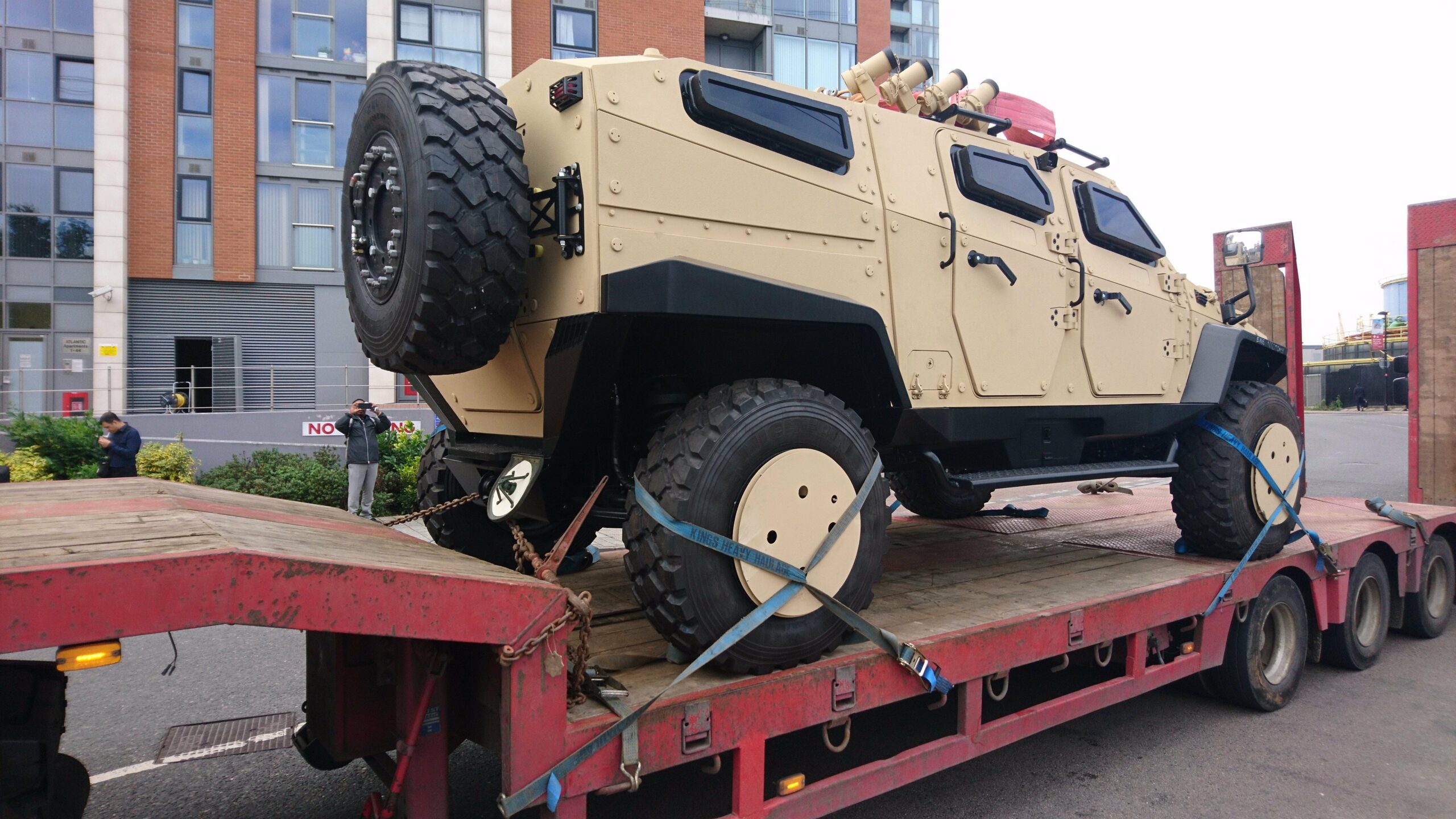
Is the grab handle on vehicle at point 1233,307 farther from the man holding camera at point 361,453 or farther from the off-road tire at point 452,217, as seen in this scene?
the man holding camera at point 361,453

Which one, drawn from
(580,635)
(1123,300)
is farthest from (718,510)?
(1123,300)

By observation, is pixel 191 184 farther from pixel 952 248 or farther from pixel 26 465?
pixel 952 248

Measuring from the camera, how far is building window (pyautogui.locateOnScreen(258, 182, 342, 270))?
2120 centimetres

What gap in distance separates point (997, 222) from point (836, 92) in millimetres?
988

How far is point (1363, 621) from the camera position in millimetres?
6211

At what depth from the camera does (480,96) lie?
124 inches

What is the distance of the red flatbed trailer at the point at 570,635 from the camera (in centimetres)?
186

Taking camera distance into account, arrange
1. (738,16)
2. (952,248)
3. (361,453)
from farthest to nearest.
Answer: (738,16)
(361,453)
(952,248)

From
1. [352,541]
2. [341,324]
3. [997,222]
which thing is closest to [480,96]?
[352,541]

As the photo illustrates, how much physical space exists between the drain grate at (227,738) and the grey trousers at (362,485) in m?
6.51

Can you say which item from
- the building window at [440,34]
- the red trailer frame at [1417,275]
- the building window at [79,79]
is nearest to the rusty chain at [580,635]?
the red trailer frame at [1417,275]

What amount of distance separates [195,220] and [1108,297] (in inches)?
860

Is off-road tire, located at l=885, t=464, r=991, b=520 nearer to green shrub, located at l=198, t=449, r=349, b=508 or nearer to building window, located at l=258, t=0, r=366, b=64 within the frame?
green shrub, located at l=198, t=449, r=349, b=508

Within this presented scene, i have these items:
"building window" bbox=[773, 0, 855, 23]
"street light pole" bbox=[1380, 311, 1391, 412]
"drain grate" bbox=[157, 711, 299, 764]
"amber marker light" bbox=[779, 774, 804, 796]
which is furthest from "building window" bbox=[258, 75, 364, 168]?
"street light pole" bbox=[1380, 311, 1391, 412]
